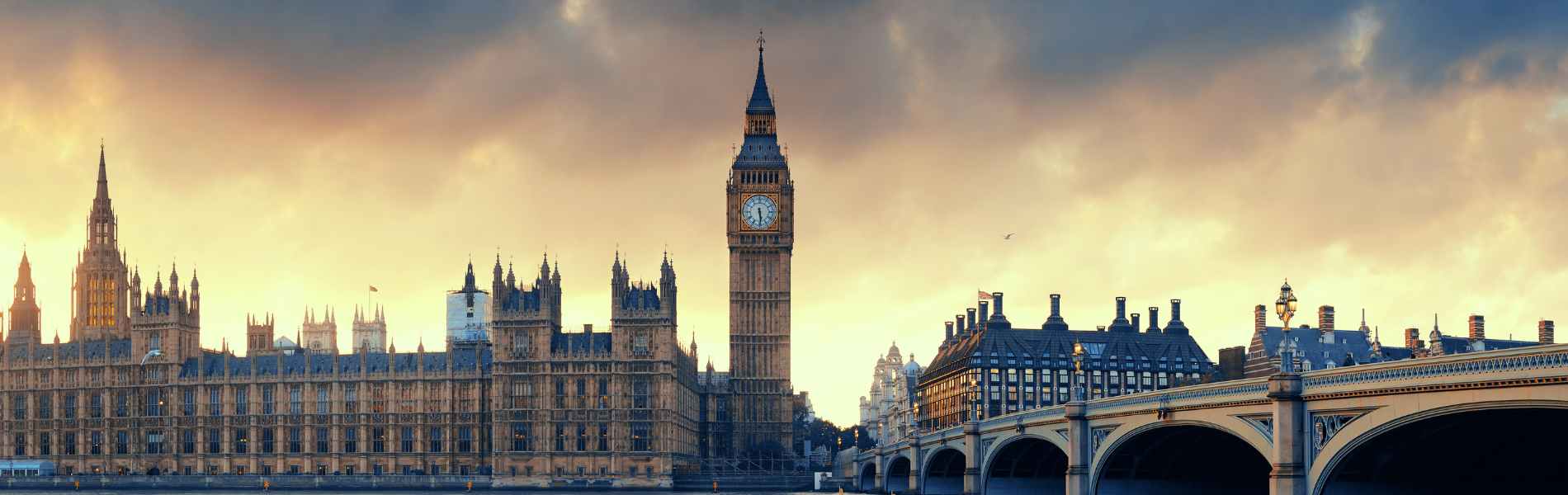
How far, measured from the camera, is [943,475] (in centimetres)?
12650

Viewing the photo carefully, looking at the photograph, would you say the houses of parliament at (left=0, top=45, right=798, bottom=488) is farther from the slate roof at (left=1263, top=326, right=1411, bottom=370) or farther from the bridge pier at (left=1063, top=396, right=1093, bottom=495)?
the bridge pier at (left=1063, top=396, right=1093, bottom=495)

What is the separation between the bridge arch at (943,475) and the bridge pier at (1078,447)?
43436 millimetres

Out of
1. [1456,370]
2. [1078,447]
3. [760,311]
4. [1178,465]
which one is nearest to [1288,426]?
[1456,370]

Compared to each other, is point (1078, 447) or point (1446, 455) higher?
point (1446, 455)

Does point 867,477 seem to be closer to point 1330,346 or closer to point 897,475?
point 897,475

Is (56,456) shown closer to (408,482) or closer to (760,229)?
(408,482)

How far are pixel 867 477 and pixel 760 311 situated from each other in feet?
95.9

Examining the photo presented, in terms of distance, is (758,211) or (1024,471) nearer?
(1024,471)

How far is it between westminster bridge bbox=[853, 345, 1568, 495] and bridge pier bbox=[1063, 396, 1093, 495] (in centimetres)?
5

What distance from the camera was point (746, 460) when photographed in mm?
190750

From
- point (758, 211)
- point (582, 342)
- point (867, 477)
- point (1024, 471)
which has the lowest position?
point (867, 477)

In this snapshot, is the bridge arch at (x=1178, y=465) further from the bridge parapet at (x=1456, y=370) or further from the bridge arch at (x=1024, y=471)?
the bridge parapet at (x=1456, y=370)

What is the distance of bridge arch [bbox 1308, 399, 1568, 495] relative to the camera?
50.4 metres

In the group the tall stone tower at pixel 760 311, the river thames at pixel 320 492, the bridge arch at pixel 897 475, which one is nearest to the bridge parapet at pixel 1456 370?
the bridge arch at pixel 897 475
